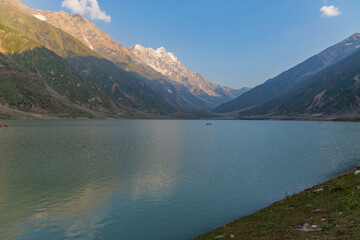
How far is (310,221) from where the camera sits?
18062 mm

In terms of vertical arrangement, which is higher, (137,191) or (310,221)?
(310,221)

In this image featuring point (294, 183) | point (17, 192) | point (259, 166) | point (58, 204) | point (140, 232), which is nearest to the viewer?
point (140, 232)

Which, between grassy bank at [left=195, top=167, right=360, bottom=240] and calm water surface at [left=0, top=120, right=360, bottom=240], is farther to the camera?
calm water surface at [left=0, top=120, right=360, bottom=240]

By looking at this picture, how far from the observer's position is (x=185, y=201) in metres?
30.9

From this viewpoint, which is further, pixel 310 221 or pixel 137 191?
pixel 137 191

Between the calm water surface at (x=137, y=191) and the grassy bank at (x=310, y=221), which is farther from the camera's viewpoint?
the calm water surface at (x=137, y=191)

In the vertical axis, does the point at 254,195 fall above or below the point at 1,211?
below

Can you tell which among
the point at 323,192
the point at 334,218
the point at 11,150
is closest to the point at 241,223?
the point at 334,218

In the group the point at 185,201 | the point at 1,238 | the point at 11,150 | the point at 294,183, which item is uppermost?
the point at 11,150

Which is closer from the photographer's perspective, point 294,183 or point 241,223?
point 241,223

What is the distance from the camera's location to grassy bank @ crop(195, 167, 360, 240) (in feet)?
51.1

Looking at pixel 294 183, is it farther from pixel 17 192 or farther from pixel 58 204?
pixel 17 192

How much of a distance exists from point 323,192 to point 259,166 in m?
26.4

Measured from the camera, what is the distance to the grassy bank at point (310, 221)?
15.6m
